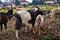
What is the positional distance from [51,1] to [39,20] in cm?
4986

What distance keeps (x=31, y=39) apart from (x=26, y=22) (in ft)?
2.85

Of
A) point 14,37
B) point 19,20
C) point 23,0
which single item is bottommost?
point 23,0

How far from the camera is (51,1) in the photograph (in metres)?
59.2

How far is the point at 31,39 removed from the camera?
29.1 feet

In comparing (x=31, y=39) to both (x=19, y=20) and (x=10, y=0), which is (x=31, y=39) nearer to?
(x=19, y=20)

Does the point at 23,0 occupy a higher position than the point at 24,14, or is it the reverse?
the point at 24,14

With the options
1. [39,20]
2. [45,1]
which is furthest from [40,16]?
[45,1]

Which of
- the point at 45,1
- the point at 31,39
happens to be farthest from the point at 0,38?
the point at 45,1

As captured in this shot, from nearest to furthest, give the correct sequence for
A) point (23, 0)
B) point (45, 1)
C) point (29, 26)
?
point (29, 26)
point (45, 1)
point (23, 0)

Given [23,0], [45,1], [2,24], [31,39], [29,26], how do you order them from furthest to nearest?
1. [23,0]
2. [45,1]
3. [2,24]
4. [29,26]
5. [31,39]

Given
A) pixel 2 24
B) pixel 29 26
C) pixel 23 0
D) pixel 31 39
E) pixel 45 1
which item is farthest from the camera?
pixel 23 0

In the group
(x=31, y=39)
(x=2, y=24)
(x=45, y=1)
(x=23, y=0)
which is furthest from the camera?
(x=23, y=0)

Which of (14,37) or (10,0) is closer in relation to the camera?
(14,37)

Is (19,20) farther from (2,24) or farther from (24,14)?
(2,24)
